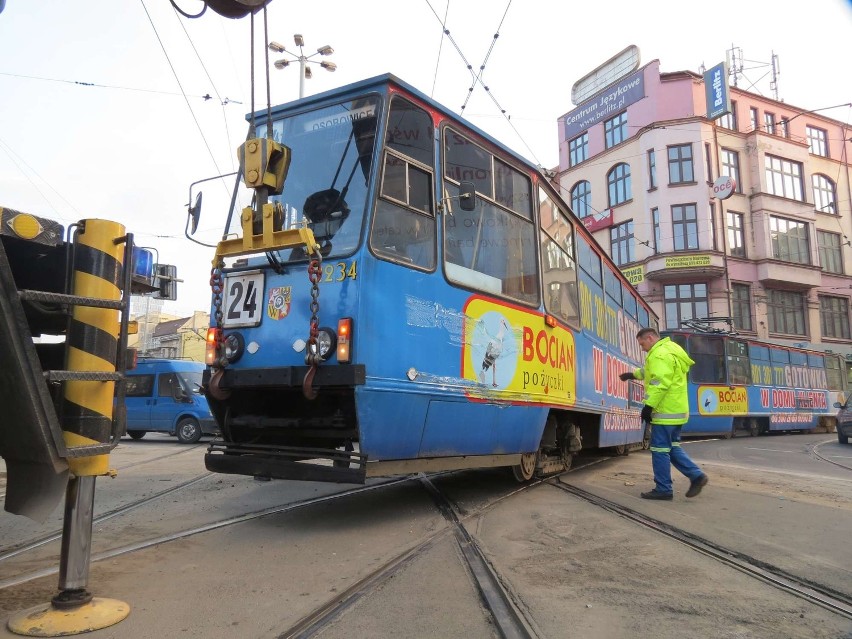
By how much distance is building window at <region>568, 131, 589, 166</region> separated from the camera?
34312 mm

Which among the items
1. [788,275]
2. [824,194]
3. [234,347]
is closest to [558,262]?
[234,347]

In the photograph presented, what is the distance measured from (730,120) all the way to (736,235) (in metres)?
6.24

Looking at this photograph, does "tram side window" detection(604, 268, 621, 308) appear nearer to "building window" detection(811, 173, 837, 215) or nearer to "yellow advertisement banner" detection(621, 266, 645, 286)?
"yellow advertisement banner" detection(621, 266, 645, 286)

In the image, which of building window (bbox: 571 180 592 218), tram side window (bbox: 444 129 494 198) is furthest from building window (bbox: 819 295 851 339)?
tram side window (bbox: 444 129 494 198)

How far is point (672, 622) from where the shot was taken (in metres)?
2.90

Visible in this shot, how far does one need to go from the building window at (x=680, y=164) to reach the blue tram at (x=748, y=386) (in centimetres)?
1015

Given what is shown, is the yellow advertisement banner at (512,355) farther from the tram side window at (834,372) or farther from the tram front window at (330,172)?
the tram side window at (834,372)

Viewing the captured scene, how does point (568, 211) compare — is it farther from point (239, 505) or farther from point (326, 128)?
point (239, 505)

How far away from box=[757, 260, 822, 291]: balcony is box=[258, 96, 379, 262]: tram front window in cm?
3086

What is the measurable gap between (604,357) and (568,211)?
2292 millimetres

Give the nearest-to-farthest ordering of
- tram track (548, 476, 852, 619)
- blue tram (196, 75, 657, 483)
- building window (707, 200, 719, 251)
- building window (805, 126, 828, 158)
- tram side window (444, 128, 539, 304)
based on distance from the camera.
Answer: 1. tram track (548, 476, 852, 619)
2. blue tram (196, 75, 657, 483)
3. tram side window (444, 128, 539, 304)
4. building window (707, 200, 719, 251)
5. building window (805, 126, 828, 158)

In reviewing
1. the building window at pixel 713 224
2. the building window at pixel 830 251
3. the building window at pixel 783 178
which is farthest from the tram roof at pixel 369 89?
the building window at pixel 830 251

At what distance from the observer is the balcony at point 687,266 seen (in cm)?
2823

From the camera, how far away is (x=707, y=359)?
18828mm
